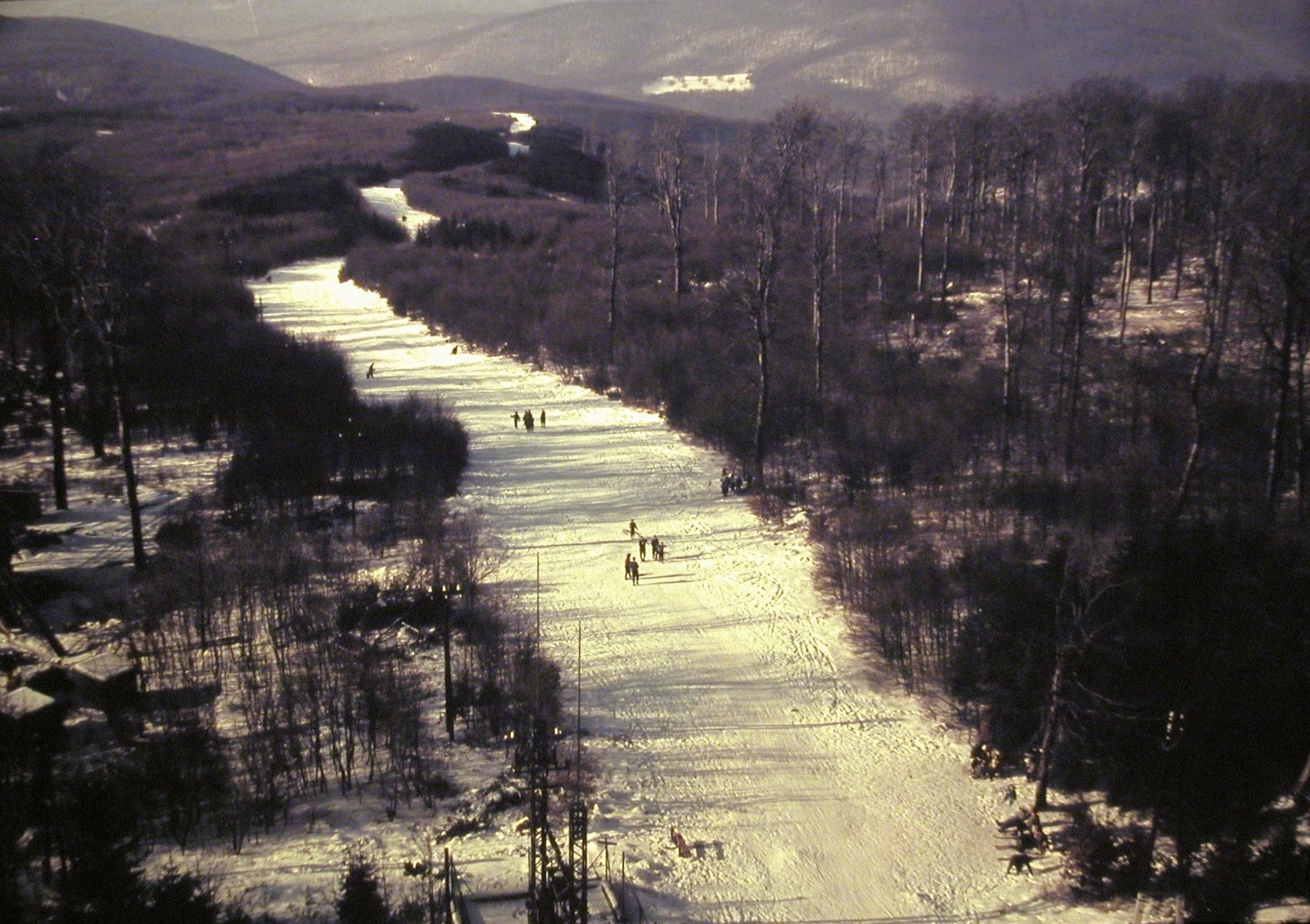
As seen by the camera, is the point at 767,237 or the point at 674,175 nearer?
the point at 767,237

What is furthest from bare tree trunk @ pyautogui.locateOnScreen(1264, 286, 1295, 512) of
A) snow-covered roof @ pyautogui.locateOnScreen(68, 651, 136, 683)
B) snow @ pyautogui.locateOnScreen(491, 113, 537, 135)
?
snow @ pyautogui.locateOnScreen(491, 113, 537, 135)

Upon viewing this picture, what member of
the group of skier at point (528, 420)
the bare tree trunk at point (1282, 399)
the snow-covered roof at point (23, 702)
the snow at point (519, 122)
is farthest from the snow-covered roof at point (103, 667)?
the snow at point (519, 122)

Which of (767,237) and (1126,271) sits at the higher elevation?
(767,237)

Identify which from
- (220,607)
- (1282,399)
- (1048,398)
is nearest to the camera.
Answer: (220,607)

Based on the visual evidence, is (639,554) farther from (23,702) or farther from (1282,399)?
(1282,399)

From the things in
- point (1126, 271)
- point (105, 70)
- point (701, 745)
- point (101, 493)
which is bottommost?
point (701, 745)

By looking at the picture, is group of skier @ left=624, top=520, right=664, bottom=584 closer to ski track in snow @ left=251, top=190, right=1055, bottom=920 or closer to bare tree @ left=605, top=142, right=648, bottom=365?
ski track in snow @ left=251, top=190, right=1055, bottom=920

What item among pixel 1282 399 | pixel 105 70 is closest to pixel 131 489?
pixel 1282 399
